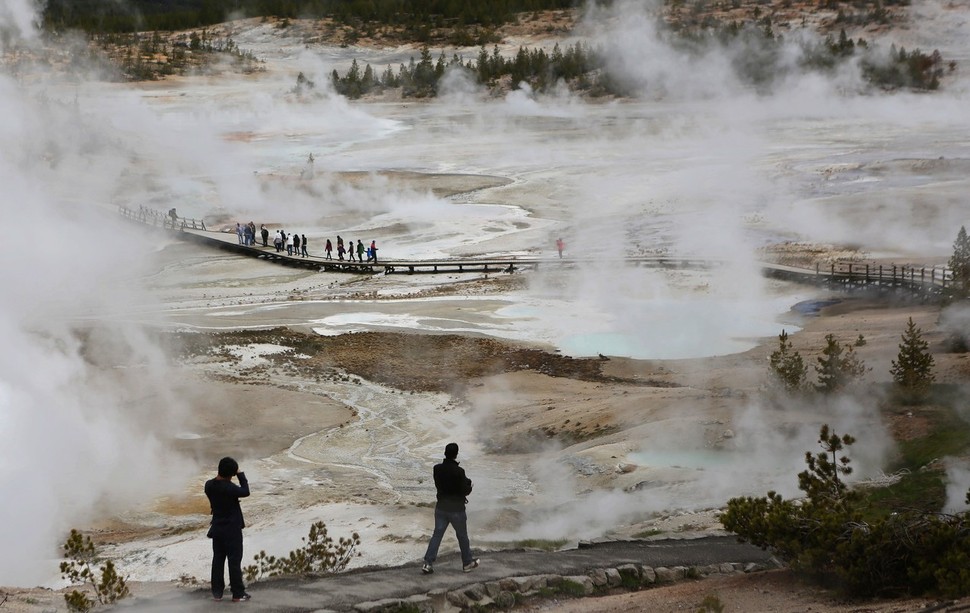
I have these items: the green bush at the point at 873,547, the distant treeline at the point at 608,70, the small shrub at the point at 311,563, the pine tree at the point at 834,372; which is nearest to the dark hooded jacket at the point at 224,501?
the small shrub at the point at 311,563

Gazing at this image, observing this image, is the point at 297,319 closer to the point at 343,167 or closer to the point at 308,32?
the point at 343,167

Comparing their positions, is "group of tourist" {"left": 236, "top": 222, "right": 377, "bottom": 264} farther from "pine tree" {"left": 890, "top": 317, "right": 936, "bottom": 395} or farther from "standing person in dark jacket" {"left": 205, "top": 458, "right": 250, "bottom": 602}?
"standing person in dark jacket" {"left": 205, "top": 458, "right": 250, "bottom": 602}

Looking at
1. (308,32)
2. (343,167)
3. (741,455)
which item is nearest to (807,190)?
(343,167)

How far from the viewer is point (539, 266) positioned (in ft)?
97.1

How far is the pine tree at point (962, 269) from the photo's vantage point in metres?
19.1

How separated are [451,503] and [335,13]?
257ft

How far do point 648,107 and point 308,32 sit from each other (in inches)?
1128

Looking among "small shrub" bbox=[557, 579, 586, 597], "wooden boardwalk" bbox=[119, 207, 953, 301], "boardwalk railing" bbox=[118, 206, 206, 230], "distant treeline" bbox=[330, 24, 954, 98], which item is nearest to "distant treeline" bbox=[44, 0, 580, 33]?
"distant treeline" bbox=[330, 24, 954, 98]

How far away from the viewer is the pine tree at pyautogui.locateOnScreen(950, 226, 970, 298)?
19.1 meters

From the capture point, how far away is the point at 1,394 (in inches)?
549

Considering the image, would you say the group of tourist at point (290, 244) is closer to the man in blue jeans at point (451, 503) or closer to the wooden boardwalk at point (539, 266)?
the wooden boardwalk at point (539, 266)

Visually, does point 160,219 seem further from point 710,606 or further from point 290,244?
point 710,606

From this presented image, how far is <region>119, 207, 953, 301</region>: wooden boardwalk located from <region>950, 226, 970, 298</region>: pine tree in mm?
428

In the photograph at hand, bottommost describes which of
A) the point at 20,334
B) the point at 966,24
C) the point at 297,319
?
the point at 297,319
